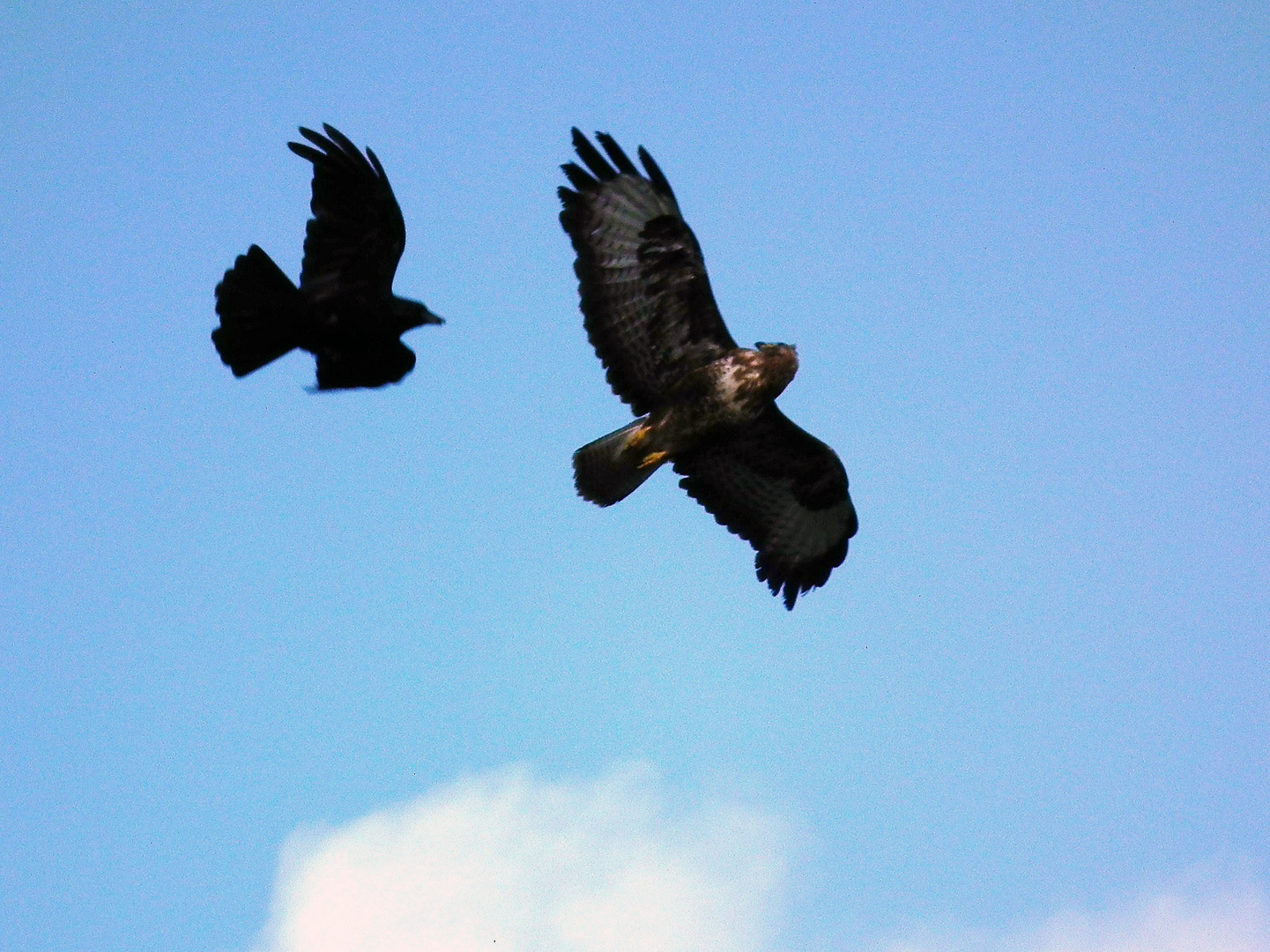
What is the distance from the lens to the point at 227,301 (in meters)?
7.75

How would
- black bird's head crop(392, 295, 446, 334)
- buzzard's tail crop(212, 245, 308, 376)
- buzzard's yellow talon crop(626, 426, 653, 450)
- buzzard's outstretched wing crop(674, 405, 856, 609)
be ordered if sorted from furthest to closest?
buzzard's outstretched wing crop(674, 405, 856, 609)
buzzard's yellow talon crop(626, 426, 653, 450)
black bird's head crop(392, 295, 446, 334)
buzzard's tail crop(212, 245, 308, 376)

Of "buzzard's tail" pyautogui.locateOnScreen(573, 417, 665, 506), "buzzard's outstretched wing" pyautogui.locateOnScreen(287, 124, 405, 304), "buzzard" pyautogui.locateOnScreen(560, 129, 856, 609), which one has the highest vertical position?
"buzzard's outstretched wing" pyautogui.locateOnScreen(287, 124, 405, 304)

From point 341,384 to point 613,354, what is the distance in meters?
1.54

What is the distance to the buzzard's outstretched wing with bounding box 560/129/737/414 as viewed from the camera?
26.5 feet

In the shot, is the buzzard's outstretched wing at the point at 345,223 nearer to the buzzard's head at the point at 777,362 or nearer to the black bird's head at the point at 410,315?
the black bird's head at the point at 410,315

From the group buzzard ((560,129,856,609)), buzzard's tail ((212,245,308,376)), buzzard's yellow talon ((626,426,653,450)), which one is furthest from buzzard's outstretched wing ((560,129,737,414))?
buzzard's tail ((212,245,308,376))

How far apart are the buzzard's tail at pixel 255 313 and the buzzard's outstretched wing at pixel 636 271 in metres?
1.60

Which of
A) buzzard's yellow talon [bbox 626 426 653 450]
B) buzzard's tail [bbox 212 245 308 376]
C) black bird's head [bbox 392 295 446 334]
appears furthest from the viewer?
buzzard's yellow talon [bbox 626 426 653 450]

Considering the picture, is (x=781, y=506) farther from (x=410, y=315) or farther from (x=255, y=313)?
(x=255, y=313)

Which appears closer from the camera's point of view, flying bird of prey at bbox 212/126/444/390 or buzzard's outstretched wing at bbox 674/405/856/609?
flying bird of prey at bbox 212/126/444/390

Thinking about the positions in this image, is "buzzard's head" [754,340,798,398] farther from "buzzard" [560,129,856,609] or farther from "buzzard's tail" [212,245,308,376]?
"buzzard's tail" [212,245,308,376]

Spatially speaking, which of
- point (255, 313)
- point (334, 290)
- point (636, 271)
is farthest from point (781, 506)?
point (255, 313)

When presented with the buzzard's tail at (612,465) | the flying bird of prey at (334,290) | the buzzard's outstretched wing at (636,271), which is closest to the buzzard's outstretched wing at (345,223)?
the flying bird of prey at (334,290)

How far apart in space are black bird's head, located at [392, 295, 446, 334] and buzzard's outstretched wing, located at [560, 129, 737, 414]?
2.84 ft
